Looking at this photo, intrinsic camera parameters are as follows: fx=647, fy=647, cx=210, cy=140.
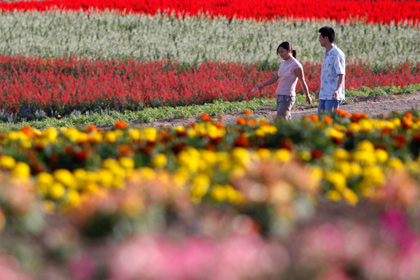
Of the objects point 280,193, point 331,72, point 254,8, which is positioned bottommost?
point 280,193

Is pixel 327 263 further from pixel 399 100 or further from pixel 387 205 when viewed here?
pixel 399 100

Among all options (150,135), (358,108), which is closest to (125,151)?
(150,135)

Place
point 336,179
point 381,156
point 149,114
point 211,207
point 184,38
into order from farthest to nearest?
point 184,38 → point 149,114 → point 381,156 → point 336,179 → point 211,207

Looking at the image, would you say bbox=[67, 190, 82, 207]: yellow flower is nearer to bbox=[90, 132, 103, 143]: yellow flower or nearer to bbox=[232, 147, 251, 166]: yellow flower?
bbox=[232, 147, 251, 166]: yellow flower

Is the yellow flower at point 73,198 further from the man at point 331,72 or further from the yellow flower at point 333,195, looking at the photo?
the man at point 331,72

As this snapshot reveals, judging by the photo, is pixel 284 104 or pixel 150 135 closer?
pixel 150 135

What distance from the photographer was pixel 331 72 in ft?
28.1

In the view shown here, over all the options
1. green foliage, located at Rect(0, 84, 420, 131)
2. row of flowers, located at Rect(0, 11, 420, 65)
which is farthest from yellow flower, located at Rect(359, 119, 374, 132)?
row of flowers, located at Rect(0, 11, 420, 65)

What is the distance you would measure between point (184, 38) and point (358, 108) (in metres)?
7.61

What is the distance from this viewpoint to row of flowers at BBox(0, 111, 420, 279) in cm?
257

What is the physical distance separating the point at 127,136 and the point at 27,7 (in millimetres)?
18985

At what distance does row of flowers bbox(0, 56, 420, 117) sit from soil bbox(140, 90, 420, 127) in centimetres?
110

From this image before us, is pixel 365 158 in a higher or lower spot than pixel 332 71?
lower

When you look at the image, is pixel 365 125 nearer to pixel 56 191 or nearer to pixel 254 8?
pixel 56 191
